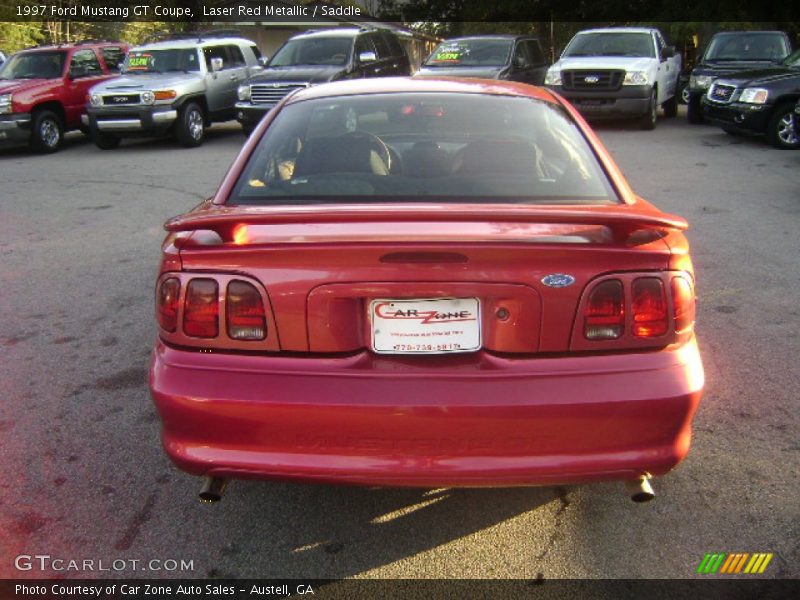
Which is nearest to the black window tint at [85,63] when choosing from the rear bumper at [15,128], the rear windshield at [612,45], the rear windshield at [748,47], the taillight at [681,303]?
the rear bumper at [15,128]

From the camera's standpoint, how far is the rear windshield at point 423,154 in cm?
321

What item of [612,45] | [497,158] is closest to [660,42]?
[612,45]

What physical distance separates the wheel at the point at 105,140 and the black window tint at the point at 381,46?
17.6 ft

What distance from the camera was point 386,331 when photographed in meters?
2.54

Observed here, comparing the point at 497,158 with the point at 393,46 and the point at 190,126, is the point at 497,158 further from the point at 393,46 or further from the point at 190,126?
the point at 393,46

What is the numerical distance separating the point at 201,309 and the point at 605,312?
1320 mm

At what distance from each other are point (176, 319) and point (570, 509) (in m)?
1.68

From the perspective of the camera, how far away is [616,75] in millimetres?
14742

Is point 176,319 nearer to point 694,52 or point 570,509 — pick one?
point 570,509

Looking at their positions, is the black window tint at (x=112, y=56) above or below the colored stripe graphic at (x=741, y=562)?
above

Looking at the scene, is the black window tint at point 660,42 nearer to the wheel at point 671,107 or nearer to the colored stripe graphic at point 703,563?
the wheel at point 671,107

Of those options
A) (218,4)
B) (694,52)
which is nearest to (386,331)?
(694,52)

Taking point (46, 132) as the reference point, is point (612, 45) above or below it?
above

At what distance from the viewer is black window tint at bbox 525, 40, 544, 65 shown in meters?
17.7
